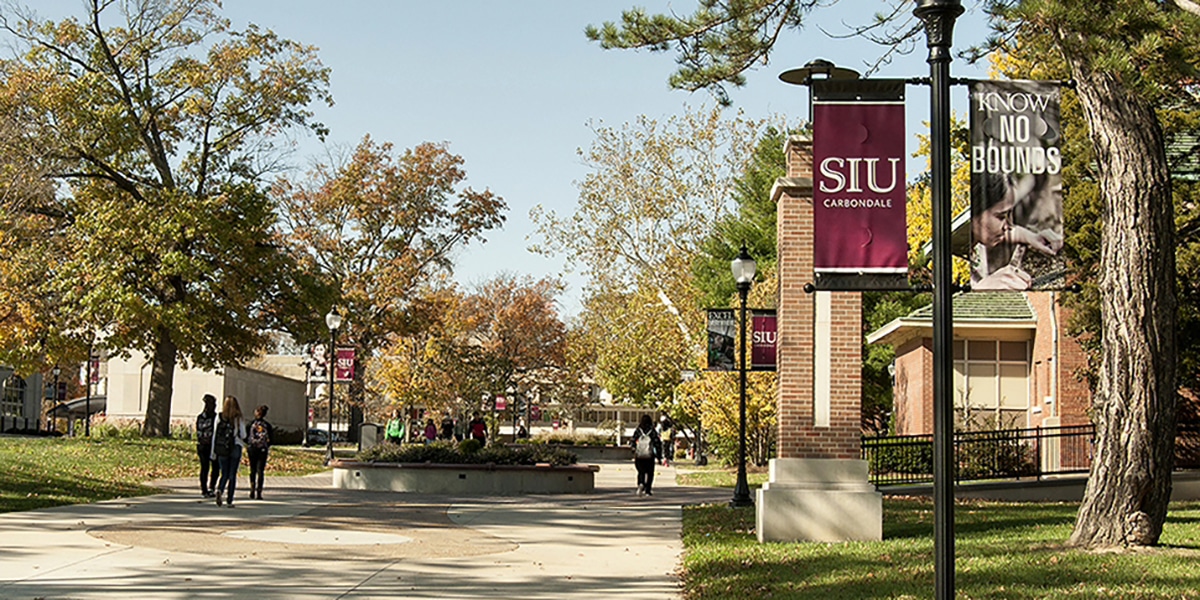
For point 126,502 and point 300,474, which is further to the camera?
point 300,474

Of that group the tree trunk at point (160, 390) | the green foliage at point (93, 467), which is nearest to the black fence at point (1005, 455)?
the green foliage at point (93, 467)

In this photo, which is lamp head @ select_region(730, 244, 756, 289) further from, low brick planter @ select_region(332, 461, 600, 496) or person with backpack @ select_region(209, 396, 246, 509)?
person with backpack @ select_region(209, 396, 246, 509)

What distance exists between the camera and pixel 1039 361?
29.9 meters

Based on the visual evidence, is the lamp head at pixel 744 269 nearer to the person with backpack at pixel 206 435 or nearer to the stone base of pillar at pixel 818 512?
the stone base of pillar at pixel 818 512

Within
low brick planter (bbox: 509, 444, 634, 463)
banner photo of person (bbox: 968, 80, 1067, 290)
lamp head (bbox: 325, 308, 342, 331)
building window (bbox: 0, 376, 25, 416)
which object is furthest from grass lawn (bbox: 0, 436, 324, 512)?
building window (bbox: 0, 376, 25, 416)

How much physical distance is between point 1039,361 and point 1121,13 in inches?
771

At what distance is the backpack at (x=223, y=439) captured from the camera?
1939 centimetres

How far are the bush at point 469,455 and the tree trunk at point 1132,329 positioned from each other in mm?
15083

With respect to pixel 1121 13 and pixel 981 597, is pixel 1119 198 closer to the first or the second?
pixel 1121 13

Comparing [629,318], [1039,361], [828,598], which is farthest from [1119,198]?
[629,318]

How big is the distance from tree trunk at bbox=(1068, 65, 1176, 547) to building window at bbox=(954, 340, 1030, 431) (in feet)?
60.2

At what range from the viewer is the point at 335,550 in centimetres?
1396

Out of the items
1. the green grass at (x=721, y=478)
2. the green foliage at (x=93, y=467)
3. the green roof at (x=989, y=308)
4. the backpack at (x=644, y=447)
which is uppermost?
the green roof at (x=989, y=308)

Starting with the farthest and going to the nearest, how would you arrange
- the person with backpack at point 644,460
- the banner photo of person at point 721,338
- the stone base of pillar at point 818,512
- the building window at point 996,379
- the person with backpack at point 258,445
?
the building window at point 996,379, the person with backpack at point 644,460, the banner photo of person at point 721,338, the person with backpack at point 258,445, the stone base of pillar at point 818,512
